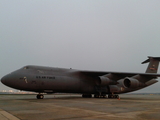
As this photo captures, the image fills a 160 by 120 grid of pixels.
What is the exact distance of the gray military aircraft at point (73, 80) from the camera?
54.6ft

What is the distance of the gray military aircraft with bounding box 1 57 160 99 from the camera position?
16.6 m

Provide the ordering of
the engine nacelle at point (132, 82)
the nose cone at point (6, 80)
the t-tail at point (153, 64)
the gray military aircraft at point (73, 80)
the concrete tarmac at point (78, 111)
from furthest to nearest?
the t-tail at point (153, 64) < the engine nacelle at point (132, 82) < the gray military aircraft at point (73, 80) < the nose cone at point (6, 80) < the concrete tarmac at point (78, 111)

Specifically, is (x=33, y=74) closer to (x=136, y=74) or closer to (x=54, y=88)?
(x=54, y=88)

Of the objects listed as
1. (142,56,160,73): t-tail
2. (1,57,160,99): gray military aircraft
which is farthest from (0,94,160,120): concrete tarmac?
(142,56,160,73): t-tail

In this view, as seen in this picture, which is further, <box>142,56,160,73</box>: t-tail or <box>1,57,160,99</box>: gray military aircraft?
<box>142,56,160,73</box>: t-tail

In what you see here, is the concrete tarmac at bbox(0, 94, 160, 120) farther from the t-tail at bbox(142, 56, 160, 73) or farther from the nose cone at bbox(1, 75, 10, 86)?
the t-tail at bbox(142, 56, 160, 73)

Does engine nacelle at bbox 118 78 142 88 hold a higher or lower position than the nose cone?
lower

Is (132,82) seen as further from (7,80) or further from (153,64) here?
(7,80)

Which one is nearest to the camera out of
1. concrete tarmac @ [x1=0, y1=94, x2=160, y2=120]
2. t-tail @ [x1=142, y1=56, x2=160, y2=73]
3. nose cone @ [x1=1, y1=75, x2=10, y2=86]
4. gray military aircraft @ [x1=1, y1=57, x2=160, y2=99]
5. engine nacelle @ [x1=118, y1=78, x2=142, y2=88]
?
concrete tarmac @ [x1=0, y1=94, x2=160, y2=120]

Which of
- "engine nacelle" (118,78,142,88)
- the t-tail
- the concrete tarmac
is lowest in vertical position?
"engine nacelle" (118,78,142,88)

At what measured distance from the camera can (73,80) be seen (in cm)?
2006

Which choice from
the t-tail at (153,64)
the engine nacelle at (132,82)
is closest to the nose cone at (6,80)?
the engine nacelle at (132,82)

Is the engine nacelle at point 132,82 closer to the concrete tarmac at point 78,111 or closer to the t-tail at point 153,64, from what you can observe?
the t-tail at point 153,64

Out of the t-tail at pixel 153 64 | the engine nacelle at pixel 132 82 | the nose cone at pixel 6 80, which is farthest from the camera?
the t-tail at pixel 153 64
